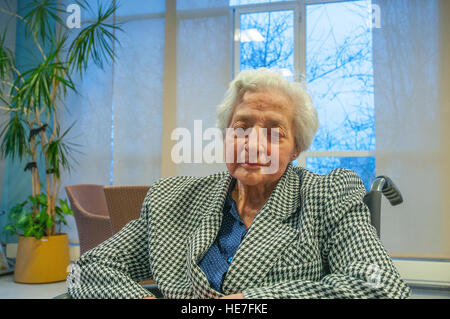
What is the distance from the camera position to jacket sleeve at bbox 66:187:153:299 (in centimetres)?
95

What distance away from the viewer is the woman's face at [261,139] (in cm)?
108

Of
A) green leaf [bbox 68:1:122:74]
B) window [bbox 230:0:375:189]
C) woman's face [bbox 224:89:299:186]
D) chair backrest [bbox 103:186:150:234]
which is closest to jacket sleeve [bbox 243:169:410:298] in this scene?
woman's face [bbox 224:89:299:186]

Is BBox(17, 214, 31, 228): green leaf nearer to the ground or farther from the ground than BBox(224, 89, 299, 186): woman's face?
nearer to the ground

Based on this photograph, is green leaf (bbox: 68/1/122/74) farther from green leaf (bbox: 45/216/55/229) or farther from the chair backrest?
the chair backrest

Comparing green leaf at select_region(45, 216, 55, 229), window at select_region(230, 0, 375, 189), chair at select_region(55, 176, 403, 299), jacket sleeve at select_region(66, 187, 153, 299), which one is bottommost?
green leaf at select_region(45, 216, 55, 229)

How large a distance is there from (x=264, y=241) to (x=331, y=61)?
307 cm

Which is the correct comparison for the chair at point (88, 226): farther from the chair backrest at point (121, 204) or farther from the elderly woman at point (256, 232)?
the elderly woman at point (256, 232)

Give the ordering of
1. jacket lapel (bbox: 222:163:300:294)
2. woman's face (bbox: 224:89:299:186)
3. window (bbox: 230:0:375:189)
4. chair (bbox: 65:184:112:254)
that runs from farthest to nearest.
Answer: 1. window (bbox: 230:0:375:189)
2. chair (bbox: 65:184:112:254)
3. woman's face (bbox: 224:89:299:186)
4. jacket lapel (bbox: 222:163:300:294)

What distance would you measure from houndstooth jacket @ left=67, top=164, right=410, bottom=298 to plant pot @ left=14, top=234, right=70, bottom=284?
2557mm

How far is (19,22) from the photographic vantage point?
4.02 meters

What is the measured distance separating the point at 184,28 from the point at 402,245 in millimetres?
2823

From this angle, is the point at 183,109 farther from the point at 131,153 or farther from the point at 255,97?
the point at 255,97

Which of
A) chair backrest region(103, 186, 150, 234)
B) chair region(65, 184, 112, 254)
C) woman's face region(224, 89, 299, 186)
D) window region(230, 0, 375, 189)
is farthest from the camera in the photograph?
window region(230, 0, 375, 189)
